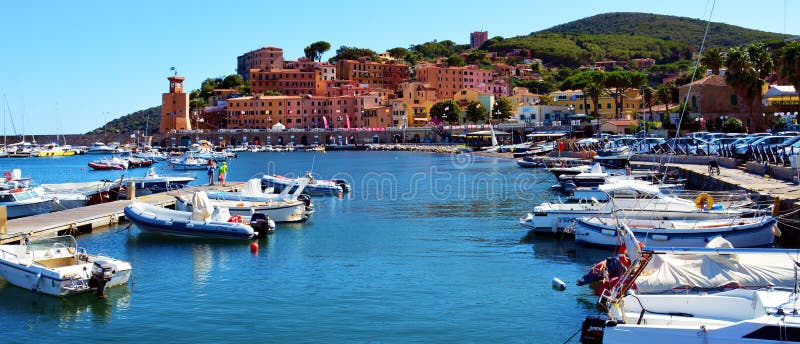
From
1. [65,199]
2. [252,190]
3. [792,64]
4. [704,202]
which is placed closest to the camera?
[704,202]

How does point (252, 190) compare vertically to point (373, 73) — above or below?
below

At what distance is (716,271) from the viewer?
1772cm

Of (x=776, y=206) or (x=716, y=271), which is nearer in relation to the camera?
(x=716, y=271)

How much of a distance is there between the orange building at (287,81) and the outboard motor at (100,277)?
150 m

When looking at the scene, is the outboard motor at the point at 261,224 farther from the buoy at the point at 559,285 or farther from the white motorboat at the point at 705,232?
the buoy at the point at 559,285

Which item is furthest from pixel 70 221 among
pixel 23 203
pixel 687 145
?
pixel 687 145

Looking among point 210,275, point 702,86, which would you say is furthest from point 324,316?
point 702,86

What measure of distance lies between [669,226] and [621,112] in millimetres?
87715

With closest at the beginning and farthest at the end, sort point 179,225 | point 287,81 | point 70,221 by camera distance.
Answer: point 179,225 < point 70,221 < point 287,81

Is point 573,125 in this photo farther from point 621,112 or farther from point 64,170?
point 64,170

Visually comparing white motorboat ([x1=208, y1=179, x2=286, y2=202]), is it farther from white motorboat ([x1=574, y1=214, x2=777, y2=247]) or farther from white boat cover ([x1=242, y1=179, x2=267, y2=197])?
white motorboat ([x1=574, y1=214, x2=777, y2=247])

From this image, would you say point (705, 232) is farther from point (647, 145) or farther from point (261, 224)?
point (647, 145)

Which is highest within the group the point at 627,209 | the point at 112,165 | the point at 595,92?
the point at 595,92

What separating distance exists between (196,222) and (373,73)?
153538 millimetres
